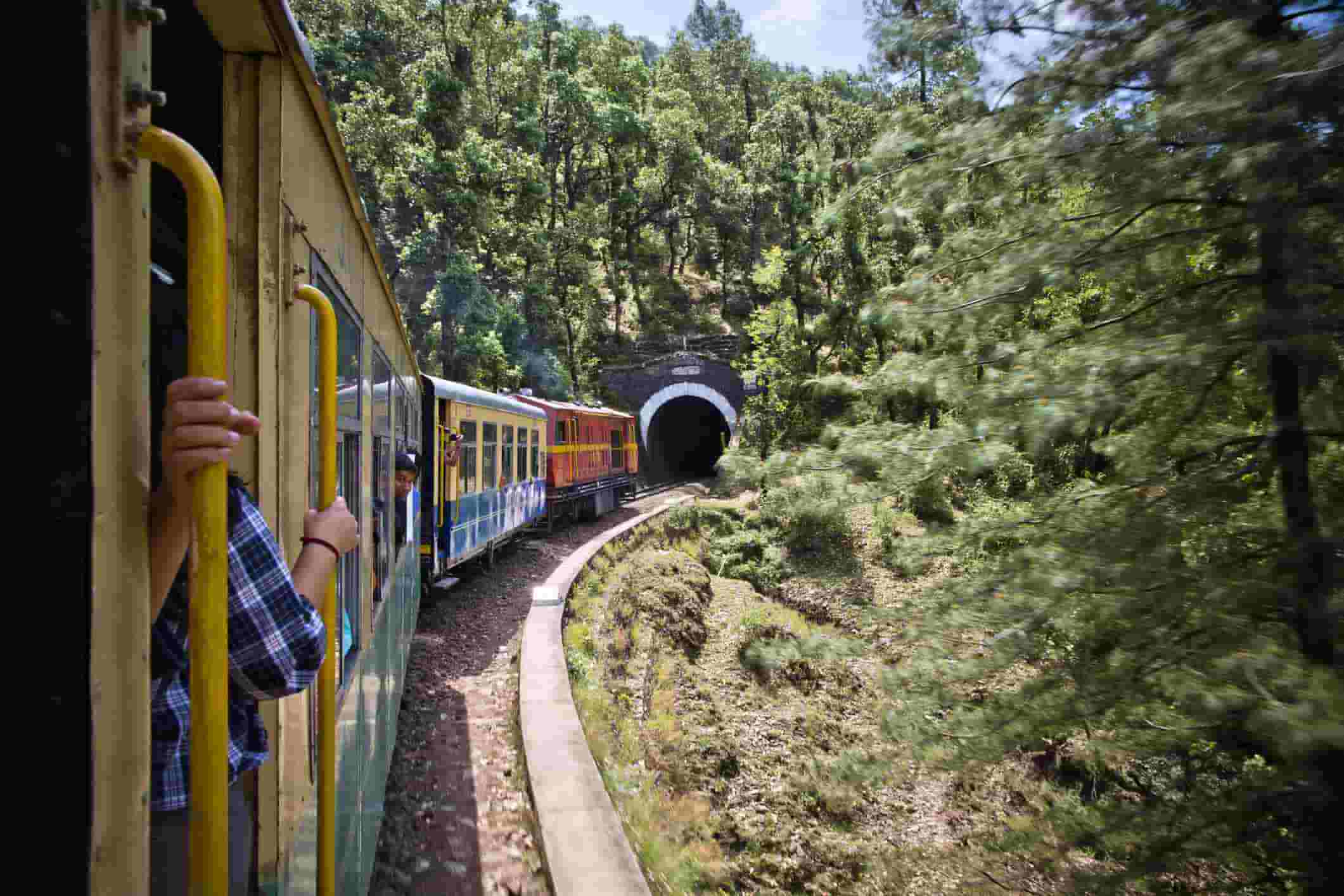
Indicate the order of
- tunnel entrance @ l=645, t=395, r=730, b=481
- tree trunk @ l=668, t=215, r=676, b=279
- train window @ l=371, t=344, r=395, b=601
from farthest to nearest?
tree trunk @ l=668, t=215, r=676, b=279, tunnel entrance @ l=645, t=395, r=730, b=481, train window @ l=371, t=344, r=395, b=601

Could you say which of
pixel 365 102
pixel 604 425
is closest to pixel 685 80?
pixel 365 102

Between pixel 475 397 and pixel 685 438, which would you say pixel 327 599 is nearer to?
pixel 475 397

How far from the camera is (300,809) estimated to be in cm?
199

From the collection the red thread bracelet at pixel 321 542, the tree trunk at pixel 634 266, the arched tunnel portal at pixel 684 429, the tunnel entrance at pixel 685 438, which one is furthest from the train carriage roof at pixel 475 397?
the tree trunk at pixel 634 266

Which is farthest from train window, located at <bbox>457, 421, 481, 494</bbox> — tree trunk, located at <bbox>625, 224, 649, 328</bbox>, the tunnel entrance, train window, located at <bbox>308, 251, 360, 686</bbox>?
tree trunk, located at <bbox>625, 224, 649, 328</bbox>

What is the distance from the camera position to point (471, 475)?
37.1ft

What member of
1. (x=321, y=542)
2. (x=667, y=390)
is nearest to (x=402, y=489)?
(x=321, y=542)

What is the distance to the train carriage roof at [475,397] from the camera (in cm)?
984

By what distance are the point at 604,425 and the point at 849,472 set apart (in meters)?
20.7

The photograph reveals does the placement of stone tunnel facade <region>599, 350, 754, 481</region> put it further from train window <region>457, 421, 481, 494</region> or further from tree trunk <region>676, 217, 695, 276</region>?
train window <region>457, 421, 481, 494</region>

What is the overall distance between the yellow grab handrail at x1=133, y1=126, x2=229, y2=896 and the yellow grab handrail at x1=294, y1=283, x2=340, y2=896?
1.93 feet

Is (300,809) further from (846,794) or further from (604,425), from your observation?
(604,425)

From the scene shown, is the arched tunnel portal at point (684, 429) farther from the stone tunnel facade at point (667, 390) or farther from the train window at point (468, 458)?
the train window at point (468, 458)

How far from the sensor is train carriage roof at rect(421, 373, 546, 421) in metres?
9.84
